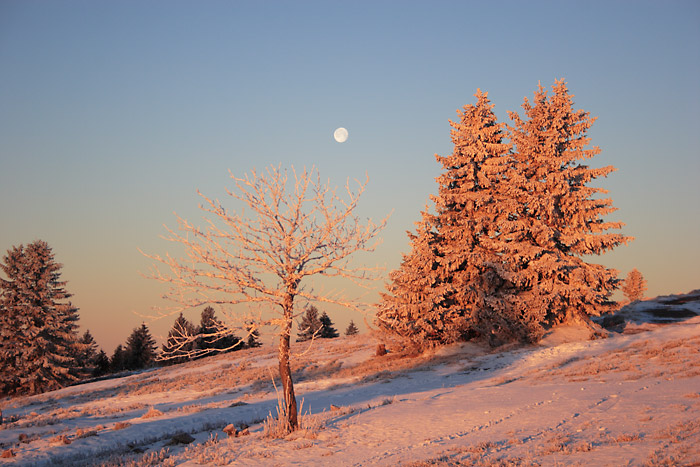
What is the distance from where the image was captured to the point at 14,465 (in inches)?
420

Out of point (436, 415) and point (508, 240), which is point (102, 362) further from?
point (436, 415)

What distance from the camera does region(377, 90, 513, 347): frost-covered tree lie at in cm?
2680

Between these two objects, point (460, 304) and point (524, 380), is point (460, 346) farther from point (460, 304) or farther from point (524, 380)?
point (524, 380)

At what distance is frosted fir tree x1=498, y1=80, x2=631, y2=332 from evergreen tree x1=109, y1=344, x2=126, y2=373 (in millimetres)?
60952

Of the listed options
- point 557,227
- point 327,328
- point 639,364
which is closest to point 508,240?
point 557,227

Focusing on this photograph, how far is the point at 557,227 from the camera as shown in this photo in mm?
28000

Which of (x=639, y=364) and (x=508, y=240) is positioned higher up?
(x=508, y=240)

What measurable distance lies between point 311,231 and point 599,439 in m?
6.93

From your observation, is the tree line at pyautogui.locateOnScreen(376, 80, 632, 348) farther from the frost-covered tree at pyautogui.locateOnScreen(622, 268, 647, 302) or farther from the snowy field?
the frost-covered tree at pyautogui.locateOnScreen(622, 268, 647, 302)

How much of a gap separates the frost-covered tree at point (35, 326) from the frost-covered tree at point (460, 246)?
83.6ft

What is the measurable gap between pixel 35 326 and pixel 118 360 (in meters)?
37.2

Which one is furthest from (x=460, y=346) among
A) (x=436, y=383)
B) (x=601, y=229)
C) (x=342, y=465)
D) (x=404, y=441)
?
(x=342, y=465)

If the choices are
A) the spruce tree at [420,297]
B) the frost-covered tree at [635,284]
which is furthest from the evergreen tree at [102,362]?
the frost-covered tree at [635,284]

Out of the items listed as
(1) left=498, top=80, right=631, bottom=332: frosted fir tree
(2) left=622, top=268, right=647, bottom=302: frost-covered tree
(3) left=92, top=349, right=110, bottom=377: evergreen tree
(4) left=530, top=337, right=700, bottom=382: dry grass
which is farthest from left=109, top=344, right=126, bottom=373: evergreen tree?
(2) left=622, top=268, right=647, bottom=302: frost-covered tree
